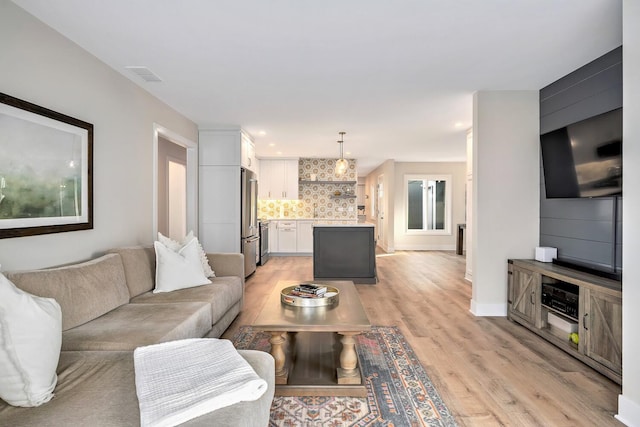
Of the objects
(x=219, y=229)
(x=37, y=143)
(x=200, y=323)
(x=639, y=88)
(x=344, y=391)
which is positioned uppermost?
→ (x=639, y=88)

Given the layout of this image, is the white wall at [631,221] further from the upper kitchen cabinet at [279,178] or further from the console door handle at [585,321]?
the upper kitchen cabinet at [279,178]

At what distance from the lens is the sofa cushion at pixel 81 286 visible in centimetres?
194

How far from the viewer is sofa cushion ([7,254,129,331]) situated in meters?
1.94

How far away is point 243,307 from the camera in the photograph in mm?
3975

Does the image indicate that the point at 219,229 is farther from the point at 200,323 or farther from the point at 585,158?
the point at 585,158

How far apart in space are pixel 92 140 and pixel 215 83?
1.30 m

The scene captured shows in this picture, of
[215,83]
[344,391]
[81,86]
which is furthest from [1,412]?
[215,83]

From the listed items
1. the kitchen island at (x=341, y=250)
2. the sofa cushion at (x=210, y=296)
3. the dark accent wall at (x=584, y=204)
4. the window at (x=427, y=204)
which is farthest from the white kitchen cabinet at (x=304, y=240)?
the dark accent wall at (x=584, y=204)

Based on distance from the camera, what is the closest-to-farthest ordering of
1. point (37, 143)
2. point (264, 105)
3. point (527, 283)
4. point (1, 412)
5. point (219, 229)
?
point (1, 412), point (37, 143), point (527, 283), point (264, 105), point (219, 229)

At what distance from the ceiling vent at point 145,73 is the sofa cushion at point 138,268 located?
5.46 feet

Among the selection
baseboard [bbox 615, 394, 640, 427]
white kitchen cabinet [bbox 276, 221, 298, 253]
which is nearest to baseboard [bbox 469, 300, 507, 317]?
baseboard [bbox 615, 394, 640, 427]

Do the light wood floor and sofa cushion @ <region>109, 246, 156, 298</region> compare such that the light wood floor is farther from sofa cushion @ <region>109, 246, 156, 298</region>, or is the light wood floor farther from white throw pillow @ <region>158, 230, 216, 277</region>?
sofa cushion @ <region>109, 246, 156, 298</region>

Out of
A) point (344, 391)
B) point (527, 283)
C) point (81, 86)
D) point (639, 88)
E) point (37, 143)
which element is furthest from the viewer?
point (527, 283)

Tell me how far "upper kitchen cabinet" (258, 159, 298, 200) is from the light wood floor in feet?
12.3
